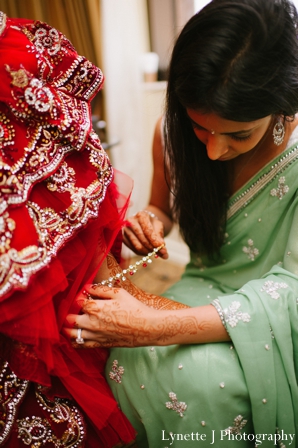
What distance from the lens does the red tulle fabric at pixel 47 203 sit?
591 millimetres

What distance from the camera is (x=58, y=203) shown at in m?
0.65

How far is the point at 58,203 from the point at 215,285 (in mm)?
597

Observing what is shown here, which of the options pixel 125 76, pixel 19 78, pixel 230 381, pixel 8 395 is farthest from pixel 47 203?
pixel 125 76

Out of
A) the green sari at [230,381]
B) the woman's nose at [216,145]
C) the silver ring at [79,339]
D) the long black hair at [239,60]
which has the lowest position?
the green sari at [230,381]

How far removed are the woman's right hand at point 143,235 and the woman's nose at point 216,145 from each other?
26 centimetres

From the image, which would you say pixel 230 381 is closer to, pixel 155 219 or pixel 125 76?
pixel 155 219

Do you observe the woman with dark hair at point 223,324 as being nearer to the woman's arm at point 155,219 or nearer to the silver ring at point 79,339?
the silver ring at point 79,339

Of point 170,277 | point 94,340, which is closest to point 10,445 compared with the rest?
point 94,340

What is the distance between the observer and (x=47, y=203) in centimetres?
64

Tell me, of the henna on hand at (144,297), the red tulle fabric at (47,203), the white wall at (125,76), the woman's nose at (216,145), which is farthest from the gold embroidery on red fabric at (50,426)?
the white wall at (125,76)

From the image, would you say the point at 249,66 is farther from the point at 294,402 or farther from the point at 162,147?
the point at 294,402

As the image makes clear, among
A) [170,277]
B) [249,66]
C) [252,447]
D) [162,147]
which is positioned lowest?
[170,277]

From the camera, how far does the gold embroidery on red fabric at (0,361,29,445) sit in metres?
0.68

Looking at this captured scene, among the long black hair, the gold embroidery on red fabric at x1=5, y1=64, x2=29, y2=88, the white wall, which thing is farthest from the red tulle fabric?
the white wall
